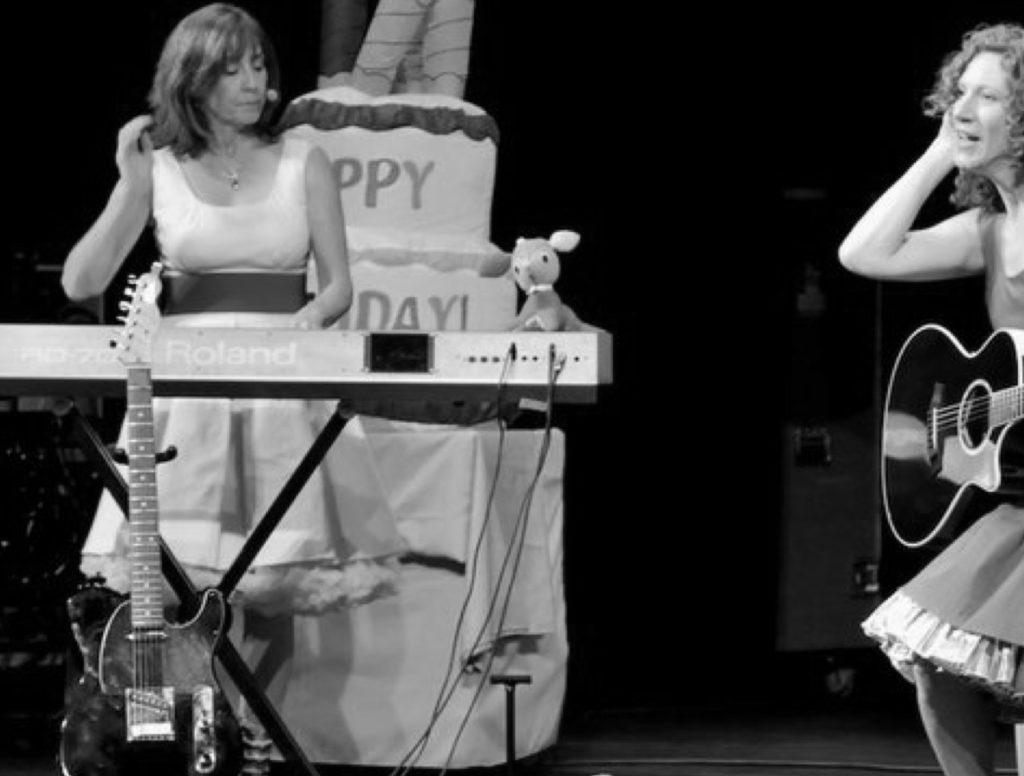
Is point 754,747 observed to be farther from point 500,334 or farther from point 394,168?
point 500,334

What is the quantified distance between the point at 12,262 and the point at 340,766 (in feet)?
5.96

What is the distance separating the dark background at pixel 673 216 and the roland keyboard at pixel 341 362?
2312 millimetres

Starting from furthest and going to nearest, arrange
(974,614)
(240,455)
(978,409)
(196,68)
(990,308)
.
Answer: (240,455) < (196,68) < (990,308) < (978,409) < (974,614)

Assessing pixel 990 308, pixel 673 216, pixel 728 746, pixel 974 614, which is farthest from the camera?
pixel 673 216

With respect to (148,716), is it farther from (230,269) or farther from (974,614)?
(974,614)

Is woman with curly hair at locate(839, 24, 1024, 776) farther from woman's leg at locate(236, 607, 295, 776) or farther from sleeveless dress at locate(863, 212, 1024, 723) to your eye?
woman's leg at locate(236, 607, 295, 776)

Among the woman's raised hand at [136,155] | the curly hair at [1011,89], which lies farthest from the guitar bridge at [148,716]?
the curly hair at [1011,89]

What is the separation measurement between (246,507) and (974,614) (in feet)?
4.72

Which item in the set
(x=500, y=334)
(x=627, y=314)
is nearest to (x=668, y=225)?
(x=627, y=314)

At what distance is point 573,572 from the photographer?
6684 millimetres

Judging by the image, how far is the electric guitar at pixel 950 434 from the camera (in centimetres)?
351

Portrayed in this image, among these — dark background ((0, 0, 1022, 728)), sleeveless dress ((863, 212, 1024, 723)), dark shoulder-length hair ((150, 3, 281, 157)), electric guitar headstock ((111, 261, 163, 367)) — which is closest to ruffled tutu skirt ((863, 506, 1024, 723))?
sleeveless dress ((863, 212, 1024, 723))

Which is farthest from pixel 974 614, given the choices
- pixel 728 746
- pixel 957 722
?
pixel 728 746

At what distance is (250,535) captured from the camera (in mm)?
4062
